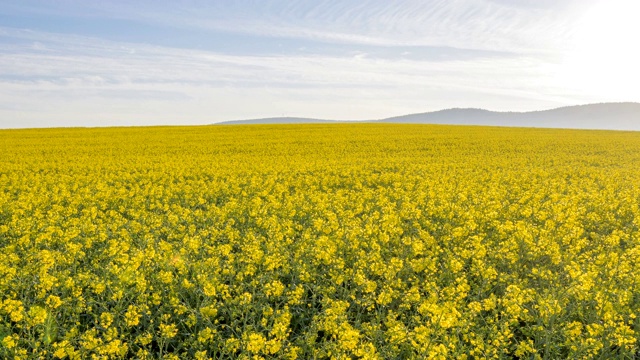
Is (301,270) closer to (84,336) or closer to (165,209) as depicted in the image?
(84,336)

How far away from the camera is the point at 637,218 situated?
9.52 m

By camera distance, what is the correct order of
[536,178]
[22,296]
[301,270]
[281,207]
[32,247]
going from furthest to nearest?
[536,178]
[281,207]
[32,247]
[301,270]
[22,296]

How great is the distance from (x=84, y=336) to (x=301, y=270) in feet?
9.35

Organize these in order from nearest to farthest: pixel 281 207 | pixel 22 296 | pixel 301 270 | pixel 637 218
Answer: pixel 22 296
pixel 301 270
pixel 637 218
pixel 281 207

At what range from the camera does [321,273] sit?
6.82m

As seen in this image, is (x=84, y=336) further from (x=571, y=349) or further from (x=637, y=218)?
(x=637, y=218)

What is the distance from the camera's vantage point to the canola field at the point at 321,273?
4895 mm

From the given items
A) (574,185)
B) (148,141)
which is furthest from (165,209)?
(148,141)

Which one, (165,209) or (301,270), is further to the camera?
(165,209)

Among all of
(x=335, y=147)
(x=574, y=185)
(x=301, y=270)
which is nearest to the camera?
(x=301, y=270)

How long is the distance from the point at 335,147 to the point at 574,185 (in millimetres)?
18882

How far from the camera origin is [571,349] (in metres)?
4.73

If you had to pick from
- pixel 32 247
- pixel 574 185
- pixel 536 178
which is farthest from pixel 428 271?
pixel 536 178

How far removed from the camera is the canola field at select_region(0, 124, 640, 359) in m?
4.89
